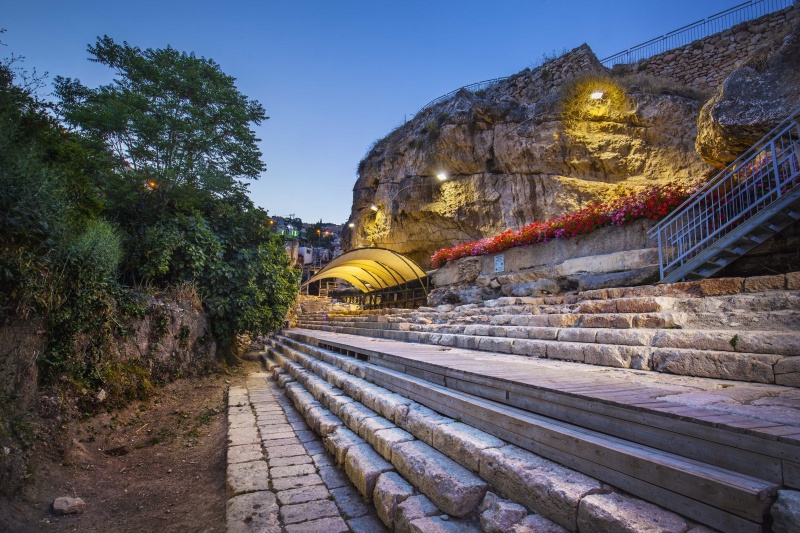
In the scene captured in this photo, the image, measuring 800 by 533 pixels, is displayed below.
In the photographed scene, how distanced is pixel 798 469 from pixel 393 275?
15.5 metres

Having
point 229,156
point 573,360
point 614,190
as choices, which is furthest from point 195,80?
point 614,190

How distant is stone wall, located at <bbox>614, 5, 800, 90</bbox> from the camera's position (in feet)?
50.4

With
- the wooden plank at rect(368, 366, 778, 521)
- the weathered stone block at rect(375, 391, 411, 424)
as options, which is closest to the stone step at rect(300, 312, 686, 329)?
the wooden plank at rect(368, 366, 778, 521)

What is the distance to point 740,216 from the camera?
5613mm

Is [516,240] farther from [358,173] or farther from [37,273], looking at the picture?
[358,173]

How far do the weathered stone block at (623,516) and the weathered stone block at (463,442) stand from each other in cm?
70

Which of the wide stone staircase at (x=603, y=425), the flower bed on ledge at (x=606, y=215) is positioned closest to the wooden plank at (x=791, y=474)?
the wide stone staircase at (x=603, y=425)

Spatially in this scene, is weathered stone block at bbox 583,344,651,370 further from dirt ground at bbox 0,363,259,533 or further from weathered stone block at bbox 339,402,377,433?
dirt ground at bbox 0,363,259,533

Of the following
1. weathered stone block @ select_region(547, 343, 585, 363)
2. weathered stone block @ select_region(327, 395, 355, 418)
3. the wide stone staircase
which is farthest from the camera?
weathered stone block @ select_region(327, 395, 355, 418)

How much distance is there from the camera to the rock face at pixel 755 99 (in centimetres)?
723

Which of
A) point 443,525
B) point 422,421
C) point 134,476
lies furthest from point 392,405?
point 134,476

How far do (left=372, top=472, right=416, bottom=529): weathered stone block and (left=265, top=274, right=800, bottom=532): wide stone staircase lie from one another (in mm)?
10

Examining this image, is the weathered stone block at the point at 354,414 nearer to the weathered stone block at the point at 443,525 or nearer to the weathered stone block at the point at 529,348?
the weathered stone block at the point at 443,525

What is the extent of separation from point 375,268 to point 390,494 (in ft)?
50.4
